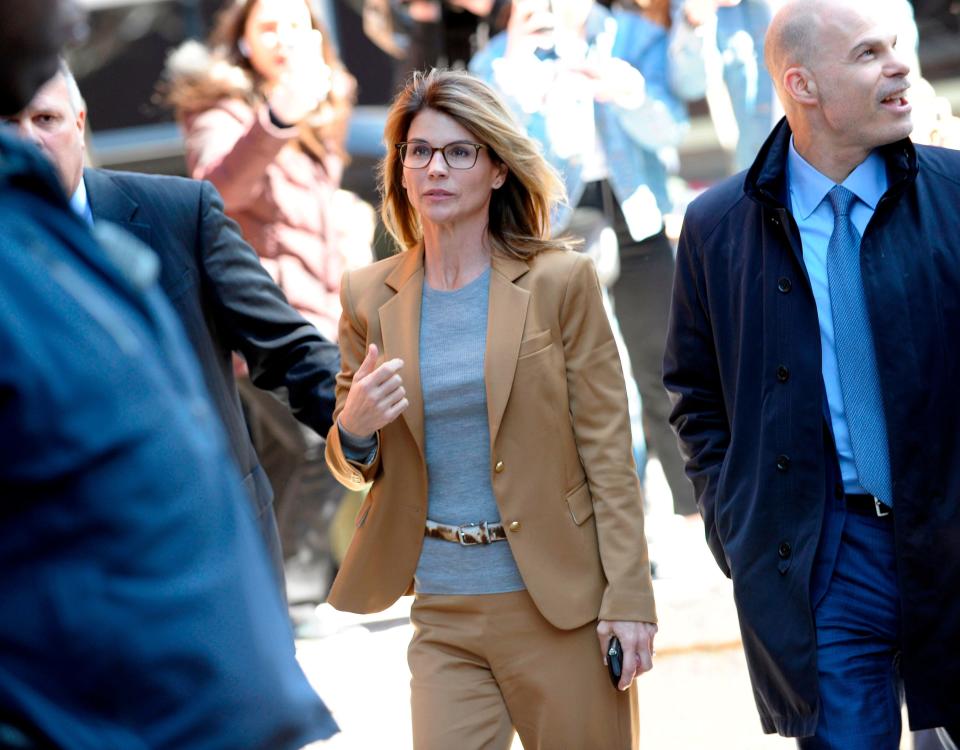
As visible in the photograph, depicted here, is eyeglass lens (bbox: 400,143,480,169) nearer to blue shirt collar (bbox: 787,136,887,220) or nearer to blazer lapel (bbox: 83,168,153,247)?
blazer lapel (bbox: 83,168,153,247)

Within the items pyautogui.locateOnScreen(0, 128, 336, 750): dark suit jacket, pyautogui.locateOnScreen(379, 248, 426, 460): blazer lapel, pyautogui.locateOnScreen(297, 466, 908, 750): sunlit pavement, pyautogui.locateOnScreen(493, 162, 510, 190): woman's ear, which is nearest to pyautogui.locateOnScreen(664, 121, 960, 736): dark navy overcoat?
pyautogui.locateOnScreen(493, 162, 510, 190): woman's ear

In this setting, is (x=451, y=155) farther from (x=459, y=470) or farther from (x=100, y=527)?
(x=100, y=527)

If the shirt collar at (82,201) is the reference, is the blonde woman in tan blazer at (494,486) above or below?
below

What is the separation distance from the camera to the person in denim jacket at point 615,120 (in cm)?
689

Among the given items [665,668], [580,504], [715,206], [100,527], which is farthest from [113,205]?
[665,668]

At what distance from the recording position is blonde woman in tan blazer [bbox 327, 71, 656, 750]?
338cm

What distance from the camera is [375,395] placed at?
3.27 metres

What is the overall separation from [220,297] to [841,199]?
4.73 ft

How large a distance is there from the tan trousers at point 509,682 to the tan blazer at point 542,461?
8 cm

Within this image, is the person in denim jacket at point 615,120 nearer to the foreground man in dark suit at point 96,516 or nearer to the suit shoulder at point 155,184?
the suit shoulder at point 155,184

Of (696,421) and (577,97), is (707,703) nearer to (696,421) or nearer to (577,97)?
(696,421)

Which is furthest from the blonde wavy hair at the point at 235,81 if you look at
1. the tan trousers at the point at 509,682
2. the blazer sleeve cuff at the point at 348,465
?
the tan trousers at the point at 509,682

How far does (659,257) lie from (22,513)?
A: 19.3 feet

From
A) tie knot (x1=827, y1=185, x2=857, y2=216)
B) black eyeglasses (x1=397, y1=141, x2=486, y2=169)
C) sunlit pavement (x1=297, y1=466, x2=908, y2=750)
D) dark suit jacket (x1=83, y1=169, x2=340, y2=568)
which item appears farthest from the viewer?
sunlit pavement (x1=297, y1=466, x2=908, y2=750)
